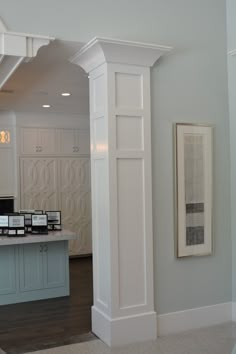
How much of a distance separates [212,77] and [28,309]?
3.30 meters

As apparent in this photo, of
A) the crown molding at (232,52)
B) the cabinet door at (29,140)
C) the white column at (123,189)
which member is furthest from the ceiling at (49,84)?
the crown molding at (232,52)

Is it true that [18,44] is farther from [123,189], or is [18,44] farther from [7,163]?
[7,163]

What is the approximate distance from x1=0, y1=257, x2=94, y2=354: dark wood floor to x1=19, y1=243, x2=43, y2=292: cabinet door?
8.5 inches

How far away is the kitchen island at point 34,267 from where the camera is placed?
5.08 metres

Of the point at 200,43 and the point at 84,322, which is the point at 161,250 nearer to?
the point at 84,322

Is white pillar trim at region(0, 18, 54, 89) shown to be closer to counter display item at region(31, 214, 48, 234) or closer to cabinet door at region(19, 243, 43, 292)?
counter display item at region(31, 214, 48, 234)

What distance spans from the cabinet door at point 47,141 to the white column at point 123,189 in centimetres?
389

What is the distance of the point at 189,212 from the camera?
4160 millimetres

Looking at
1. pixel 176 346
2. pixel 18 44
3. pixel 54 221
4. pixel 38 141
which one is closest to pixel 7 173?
pixel 38 141

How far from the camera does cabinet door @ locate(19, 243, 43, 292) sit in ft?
17.0

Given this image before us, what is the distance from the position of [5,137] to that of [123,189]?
4.27 m

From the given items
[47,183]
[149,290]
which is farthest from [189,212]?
[47,183]

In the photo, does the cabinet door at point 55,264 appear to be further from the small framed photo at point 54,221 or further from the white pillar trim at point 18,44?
the white pillar trim at point 18,44

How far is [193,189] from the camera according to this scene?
417 centimetres
